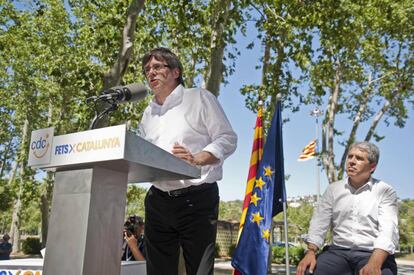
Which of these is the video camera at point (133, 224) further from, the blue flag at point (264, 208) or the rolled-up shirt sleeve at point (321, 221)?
the rolled-up shirt sleeve at point (321, 221)

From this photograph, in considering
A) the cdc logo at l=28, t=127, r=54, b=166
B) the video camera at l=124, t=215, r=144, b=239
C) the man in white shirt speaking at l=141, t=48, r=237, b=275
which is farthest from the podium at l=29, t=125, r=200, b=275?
the video camera at l=124, t=215, r=144, b=239

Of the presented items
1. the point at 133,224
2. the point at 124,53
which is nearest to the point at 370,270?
the point at 133,224

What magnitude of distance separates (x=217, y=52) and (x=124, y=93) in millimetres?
6591

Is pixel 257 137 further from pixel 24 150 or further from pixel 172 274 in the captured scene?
pixel 24 150

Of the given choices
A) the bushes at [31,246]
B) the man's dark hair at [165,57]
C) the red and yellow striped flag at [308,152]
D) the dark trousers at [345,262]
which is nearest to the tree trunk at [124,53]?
the man's dark hair at [165,57]

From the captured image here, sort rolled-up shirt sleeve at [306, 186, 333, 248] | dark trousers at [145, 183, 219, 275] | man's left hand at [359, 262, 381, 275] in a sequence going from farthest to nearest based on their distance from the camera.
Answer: rolled-up shirt sleeve at [306, 186, 333, 248], man's left hand at [359, 262, 381, 275], dark trousers at [145, 183, 219, 275]

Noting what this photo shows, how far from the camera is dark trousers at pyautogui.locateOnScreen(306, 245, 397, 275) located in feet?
9.43

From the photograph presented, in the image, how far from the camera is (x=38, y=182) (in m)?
24.5

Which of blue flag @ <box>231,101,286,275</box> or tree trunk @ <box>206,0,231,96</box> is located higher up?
tree trunk @ <box>206,0,231,96</box>

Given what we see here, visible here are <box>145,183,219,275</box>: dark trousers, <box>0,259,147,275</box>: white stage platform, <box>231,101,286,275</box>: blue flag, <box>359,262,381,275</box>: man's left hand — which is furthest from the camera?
<box>231,101,286,275</box>: blue flag

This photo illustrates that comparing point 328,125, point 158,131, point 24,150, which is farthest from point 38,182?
point 158,131

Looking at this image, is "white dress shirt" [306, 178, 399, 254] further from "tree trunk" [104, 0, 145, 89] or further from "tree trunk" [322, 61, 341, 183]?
Answer: "tree trunk" [322, 61, 341, 183]

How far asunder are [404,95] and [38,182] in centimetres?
2046

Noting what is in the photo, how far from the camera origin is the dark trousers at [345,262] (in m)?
2.87
